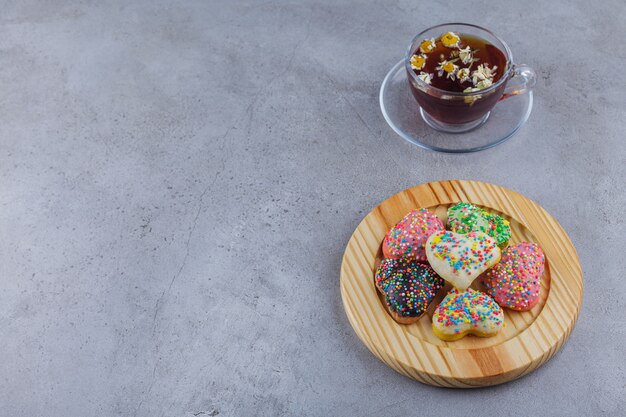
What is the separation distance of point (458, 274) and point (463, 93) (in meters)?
0.33

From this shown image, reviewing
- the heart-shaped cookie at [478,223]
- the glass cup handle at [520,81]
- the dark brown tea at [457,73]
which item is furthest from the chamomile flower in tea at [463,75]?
the heart-shaped cookie at [478,223]

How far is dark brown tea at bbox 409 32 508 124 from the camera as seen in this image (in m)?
1.32

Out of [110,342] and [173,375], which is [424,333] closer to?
[173,375]

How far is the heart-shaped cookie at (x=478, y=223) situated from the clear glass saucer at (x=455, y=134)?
0.18 metres

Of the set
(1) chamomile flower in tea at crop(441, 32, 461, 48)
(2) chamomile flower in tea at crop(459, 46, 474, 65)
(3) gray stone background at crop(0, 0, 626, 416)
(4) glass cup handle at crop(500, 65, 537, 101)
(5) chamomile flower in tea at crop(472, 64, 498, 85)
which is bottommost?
(3) gray stone background at crop(0, 0, 626, 416)

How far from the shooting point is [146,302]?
1.33m

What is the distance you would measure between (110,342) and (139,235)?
21 cm

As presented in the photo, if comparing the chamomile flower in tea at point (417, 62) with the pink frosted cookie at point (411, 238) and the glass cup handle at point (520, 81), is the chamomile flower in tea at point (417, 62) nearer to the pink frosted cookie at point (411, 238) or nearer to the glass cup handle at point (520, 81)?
the glass cup handle at point (520, 81)

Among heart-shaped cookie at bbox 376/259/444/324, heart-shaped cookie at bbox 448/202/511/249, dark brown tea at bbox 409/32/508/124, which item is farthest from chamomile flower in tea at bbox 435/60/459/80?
heart-shaped cookie at bbox 376/259/444/324

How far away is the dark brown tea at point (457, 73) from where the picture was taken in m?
1.32

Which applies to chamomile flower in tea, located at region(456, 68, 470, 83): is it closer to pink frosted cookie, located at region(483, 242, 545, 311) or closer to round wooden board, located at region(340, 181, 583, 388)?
round wooden board, located at region(340, 181, 583, 388)

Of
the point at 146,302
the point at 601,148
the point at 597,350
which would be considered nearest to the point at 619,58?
the point at 601,148

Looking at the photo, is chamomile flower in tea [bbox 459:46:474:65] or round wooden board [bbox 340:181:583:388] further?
chamomile flower in tea [bbox 459:46:474:65]

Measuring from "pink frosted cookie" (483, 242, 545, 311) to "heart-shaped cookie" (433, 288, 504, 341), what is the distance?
1.1 inches
